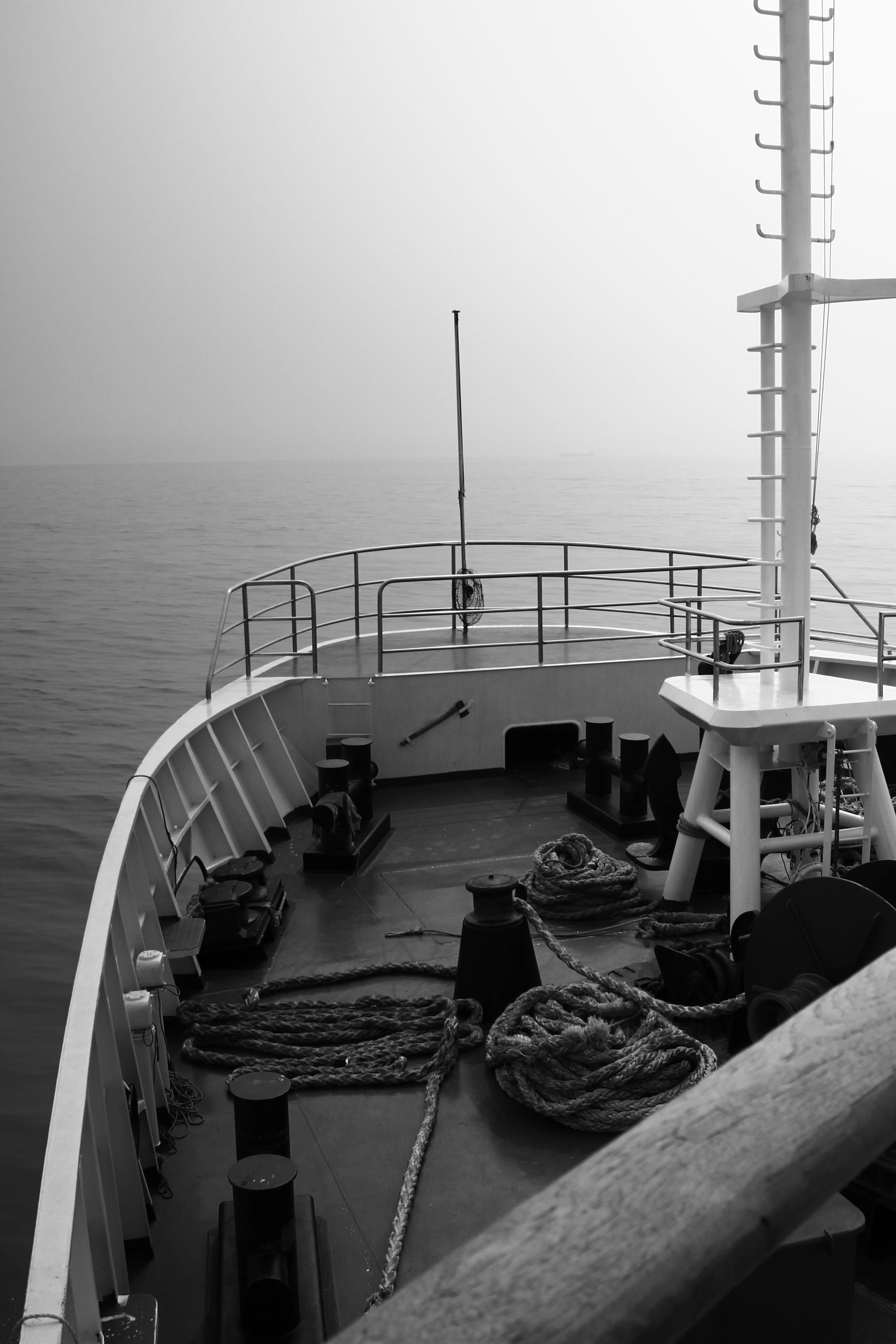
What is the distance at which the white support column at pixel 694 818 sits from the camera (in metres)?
6.51

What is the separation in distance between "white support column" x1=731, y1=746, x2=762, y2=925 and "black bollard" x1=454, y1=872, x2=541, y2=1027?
3.86 ft

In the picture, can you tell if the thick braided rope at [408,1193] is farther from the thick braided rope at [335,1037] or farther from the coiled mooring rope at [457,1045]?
the thick braided rope at [335,1037]

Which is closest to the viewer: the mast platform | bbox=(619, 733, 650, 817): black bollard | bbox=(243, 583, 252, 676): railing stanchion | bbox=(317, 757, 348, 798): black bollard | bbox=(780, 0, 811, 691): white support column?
the mast platform

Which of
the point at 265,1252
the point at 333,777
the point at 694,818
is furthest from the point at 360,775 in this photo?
the point at 265,1252

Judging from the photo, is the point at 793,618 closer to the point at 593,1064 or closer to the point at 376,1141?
the point at 593,1064

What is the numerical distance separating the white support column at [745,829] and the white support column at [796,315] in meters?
0.62

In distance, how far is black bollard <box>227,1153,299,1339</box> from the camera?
3.46 meters

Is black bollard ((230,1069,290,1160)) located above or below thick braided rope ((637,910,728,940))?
above

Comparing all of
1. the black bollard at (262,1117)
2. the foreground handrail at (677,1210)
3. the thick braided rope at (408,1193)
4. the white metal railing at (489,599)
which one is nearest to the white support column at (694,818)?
the white metal railing at (489,599)

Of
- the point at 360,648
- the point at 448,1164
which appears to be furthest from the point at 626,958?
the point at 360,648

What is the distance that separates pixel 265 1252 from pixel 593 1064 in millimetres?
1734

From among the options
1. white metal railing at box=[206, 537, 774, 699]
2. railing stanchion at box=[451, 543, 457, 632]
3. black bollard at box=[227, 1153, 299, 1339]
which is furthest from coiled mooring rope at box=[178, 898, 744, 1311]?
railing stanchion at box=[451, 543, 457, 632]

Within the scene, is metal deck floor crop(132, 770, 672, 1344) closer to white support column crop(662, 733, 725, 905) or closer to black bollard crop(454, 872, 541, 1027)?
black bollard crop(454, 872, 541, 1027)

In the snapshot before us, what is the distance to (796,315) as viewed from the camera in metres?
5.95
